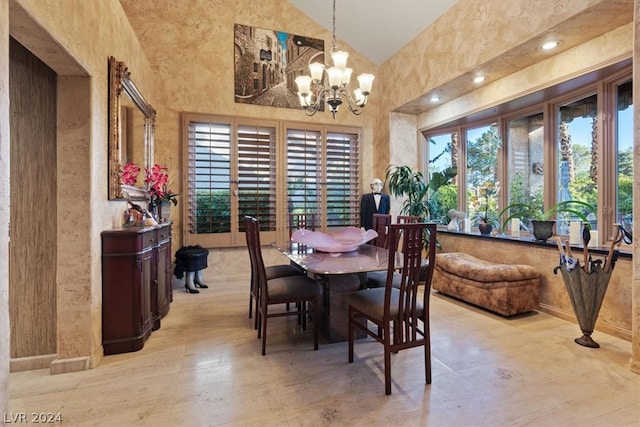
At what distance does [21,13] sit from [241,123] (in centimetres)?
341

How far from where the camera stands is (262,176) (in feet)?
16.4

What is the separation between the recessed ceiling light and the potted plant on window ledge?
1.65 metres

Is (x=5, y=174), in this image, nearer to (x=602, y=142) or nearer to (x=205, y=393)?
(x=205, y=393)

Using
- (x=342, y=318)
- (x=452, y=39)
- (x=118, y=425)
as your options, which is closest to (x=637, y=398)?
(x=342, y=318)

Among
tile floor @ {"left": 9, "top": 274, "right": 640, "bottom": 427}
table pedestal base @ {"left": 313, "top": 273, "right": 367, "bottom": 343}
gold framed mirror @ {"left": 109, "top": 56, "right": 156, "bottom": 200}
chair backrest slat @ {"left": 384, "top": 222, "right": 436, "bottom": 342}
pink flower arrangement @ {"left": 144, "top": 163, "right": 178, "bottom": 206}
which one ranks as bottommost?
tile floor @ {"left": 9, "top": 274, "right": 640, "bottom": 427}

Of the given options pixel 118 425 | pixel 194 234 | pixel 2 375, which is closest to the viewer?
pixel 2 375

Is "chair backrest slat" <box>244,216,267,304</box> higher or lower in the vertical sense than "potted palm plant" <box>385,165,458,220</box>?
lower

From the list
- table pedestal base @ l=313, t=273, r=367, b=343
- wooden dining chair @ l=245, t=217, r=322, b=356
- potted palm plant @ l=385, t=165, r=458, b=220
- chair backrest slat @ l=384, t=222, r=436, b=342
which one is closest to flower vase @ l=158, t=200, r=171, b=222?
wooden dining chair @ l=245, t=217, r=322, b=356

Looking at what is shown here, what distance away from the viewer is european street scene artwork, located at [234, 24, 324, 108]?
4.94 meters

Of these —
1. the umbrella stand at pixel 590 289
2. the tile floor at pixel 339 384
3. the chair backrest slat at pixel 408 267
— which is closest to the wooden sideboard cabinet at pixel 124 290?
the tile floor at pixel 339 384

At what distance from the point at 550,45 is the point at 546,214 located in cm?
185

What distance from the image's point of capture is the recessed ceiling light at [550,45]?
309 cm

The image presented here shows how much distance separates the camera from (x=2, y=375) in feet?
4.56

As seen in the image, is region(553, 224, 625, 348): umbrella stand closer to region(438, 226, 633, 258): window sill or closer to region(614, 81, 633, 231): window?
region(438, 226, 633, 258): window sill
